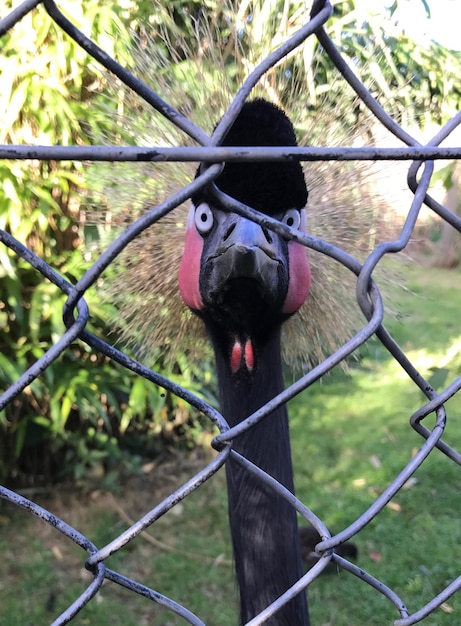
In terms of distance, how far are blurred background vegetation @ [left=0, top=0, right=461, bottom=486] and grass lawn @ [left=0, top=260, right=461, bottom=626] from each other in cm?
19

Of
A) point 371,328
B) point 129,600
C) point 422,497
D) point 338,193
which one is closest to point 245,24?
point 338,193

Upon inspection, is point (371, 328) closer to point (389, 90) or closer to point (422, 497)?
point (389, 90)

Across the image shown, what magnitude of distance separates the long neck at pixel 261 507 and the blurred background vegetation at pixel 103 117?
381mm

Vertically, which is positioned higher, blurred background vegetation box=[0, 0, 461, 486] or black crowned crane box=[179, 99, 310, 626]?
blurred background vegetation box=[0, 0, 461, 486]

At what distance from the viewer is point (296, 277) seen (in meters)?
0.91

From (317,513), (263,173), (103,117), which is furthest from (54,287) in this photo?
(317,513)

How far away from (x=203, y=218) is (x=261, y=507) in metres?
0.49

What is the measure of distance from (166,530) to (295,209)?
153 cm

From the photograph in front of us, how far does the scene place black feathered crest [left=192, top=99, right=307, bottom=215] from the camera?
2.79 ft

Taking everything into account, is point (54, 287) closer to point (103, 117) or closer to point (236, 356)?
point (103, 117)

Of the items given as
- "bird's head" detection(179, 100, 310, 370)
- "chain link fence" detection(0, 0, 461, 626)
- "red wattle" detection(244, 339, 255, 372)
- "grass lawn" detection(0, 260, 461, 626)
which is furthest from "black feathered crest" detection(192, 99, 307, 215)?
"grass lawn" detection(0, 260, 461, 626)

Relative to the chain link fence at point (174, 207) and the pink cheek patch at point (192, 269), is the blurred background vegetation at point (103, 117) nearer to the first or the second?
the pink cheek patch at point (192, 269)

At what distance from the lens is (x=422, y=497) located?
6.91 ft

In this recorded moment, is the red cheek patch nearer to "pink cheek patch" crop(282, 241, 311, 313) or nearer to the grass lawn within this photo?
"pink cheek patch" crop(282, 241, 311, 313)
